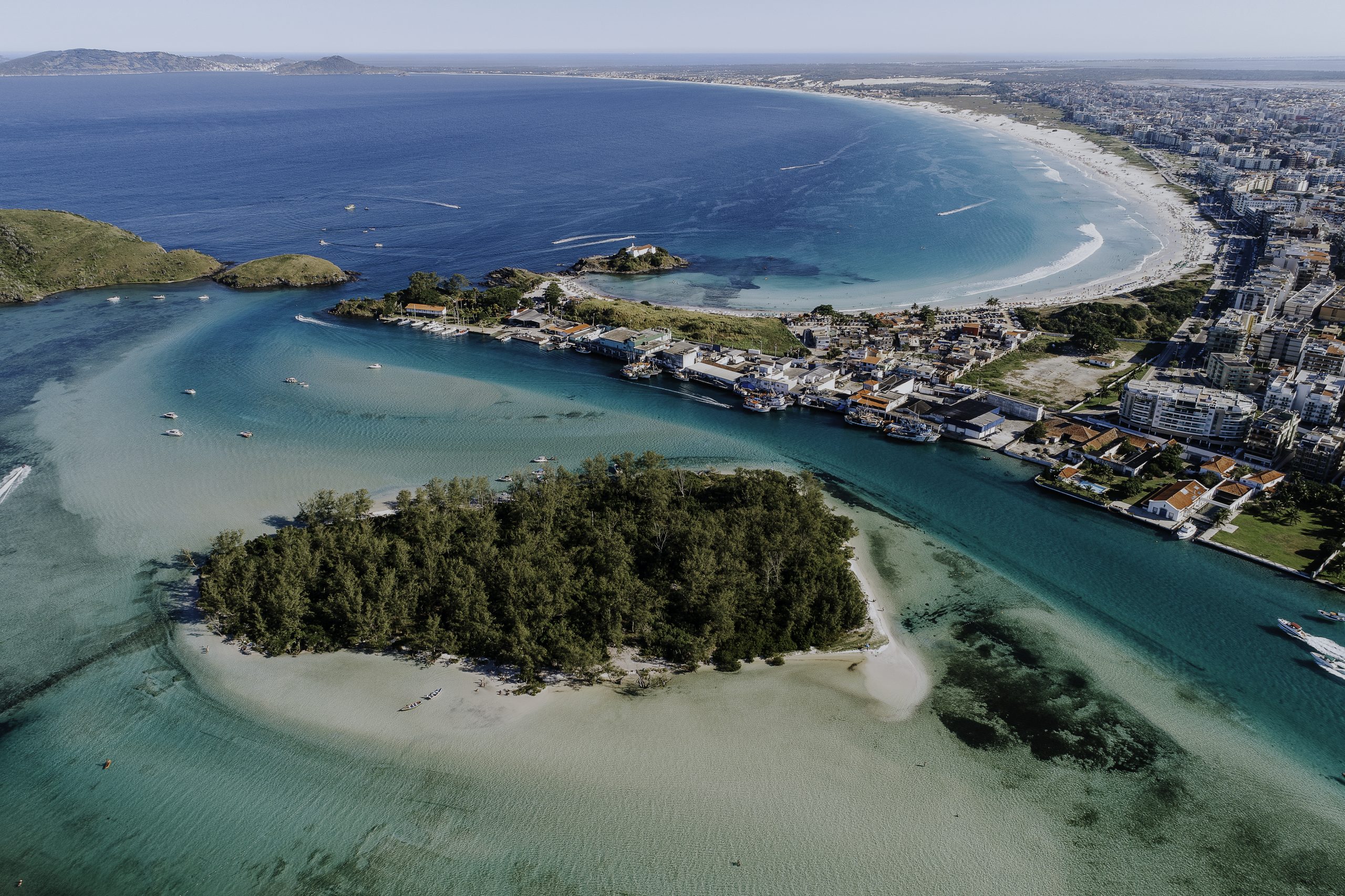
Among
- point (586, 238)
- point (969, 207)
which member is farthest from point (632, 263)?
point (969, 207)

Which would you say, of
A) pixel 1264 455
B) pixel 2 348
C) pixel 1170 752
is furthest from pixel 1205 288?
pixel 2 348

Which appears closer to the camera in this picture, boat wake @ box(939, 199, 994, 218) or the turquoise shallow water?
the turquoise shallow water

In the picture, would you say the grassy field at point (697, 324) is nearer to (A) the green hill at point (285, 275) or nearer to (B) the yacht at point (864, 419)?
(B) the yacht at point (864, 419)

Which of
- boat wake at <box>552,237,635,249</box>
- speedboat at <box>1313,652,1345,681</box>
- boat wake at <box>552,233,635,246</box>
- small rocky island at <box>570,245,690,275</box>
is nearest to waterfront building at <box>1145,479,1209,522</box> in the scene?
speedboat at <box>1313,652,1345,681</box>

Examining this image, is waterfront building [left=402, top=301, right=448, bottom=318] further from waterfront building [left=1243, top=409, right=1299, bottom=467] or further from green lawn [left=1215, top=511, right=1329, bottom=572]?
waterfront building [left=1243, top=409, right=1299, bottom=467]

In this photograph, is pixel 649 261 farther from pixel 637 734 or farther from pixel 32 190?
pixel 32 190

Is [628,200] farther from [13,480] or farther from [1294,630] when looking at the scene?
[1294,630]
